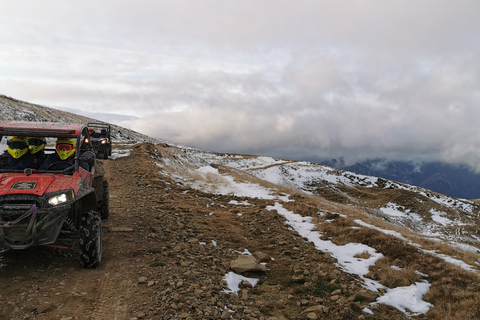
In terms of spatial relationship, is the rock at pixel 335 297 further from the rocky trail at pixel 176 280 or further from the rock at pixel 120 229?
the rock at pixel 120 229

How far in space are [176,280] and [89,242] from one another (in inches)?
81.8

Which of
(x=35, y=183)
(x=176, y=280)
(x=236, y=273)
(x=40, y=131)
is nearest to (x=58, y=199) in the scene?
(x=35, y=183)

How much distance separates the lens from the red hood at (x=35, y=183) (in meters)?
5.41

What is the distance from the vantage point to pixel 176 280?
6.32m

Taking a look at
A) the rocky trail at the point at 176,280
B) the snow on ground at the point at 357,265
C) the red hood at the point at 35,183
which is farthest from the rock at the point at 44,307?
the snow on ground at the point at 357,265

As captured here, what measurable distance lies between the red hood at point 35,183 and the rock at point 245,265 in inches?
171

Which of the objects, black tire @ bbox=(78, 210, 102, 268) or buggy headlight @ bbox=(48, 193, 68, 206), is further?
black tire @ bbox=(78, 210, 102, 268)

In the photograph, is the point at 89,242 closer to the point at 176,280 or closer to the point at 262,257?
the point at 176,280

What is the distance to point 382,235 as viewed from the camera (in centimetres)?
1013

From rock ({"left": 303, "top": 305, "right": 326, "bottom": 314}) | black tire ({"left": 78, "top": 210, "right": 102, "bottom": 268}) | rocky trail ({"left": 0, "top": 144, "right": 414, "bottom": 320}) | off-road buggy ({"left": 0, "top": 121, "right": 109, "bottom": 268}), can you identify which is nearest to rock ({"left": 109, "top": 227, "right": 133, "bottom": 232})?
rocky trail ({"left": 0, "top": 144, "right": 414, "bottom": 320})

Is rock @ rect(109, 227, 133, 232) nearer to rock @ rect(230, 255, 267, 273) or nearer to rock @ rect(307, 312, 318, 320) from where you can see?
rock @ rect(230, 255, 267, 273)

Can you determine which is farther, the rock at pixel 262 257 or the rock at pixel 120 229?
the rock at pixel 120 229

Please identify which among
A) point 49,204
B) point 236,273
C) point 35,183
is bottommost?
point 236,273

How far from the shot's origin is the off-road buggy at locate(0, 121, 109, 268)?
5172 millimetres
